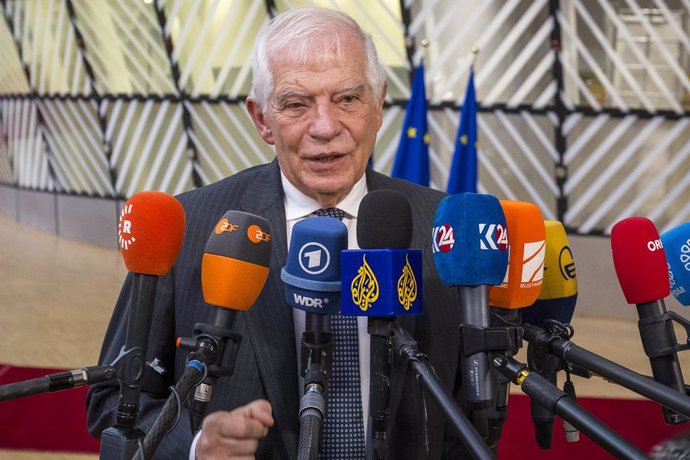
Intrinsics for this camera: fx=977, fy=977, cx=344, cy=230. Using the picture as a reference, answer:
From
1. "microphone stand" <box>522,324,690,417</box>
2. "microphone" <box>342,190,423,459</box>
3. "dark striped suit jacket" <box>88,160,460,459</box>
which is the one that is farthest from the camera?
"dark striped suit jacket" <box>88,160,460,459</box>

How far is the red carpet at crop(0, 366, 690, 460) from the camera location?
458 cm

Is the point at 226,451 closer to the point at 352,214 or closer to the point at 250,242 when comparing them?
the point at 250,242

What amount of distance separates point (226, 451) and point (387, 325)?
263mm

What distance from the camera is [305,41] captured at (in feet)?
5.83

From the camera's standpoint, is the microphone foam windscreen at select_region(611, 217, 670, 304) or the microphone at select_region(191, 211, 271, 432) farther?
the microphone foam windscreen at select_region(611, 217, 670, 304)

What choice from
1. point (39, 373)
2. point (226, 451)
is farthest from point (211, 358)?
point (39, 373)

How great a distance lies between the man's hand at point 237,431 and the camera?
3.92ft

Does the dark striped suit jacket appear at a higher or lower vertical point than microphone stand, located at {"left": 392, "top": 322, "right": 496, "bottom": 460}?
higher

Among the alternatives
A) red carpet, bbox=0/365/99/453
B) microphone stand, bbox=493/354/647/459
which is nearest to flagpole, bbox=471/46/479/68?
red carpet, bbox=0/365/99/453

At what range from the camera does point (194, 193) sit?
199cm

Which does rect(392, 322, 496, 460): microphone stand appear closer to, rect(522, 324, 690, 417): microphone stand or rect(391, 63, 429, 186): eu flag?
rect(522, 324, 690, 417): microphone stand

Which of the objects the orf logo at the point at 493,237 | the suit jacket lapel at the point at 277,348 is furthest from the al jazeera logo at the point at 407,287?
the suit jacket lapel at the point at 277,348

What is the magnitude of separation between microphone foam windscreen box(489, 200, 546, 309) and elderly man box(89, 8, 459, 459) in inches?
12.9

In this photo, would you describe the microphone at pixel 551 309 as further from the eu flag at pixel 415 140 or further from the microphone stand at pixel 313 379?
the eu flag at pixel 415 140
